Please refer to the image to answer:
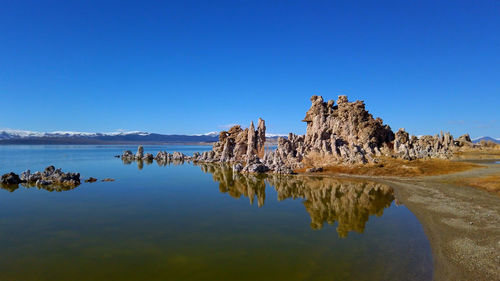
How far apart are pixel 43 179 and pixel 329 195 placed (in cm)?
4478

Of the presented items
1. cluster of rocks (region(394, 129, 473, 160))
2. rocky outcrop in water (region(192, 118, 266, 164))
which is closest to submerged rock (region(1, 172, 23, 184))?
rocky outcrop in water (region(192, 118, 266, 164))

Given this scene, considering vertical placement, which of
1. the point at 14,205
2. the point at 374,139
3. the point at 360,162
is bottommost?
the point at 14,205

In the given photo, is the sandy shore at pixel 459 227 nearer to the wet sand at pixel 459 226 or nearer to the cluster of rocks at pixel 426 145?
the wet sand at pixel 459 226

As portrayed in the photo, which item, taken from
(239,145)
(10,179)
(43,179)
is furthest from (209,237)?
(239,145)

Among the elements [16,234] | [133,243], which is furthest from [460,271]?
[16,234]

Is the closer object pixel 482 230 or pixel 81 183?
pixel 482 230

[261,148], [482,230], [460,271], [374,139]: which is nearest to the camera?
[460,271]

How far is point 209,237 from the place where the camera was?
67.7 ft

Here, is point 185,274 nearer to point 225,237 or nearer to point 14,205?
point 225,237

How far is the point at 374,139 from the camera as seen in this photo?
77562mm

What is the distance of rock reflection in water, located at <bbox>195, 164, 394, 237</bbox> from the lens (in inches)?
1021

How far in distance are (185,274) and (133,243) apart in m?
6.50

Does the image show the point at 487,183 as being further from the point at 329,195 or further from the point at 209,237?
the point at 209,237

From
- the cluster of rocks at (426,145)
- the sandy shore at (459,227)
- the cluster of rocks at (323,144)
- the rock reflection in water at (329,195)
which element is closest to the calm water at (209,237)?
the rock reflection in water at (329,195)
